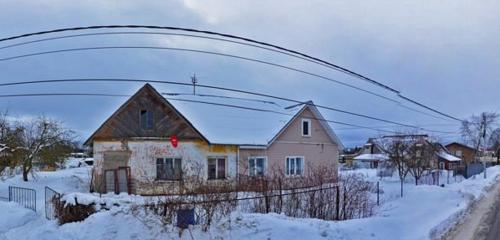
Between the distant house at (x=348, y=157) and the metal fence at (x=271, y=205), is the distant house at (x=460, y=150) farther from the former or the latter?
the metal fence at (x=271, y=205)

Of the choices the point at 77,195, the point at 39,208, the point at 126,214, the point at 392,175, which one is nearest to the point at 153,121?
the point at 39,208

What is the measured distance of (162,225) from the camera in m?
11.6

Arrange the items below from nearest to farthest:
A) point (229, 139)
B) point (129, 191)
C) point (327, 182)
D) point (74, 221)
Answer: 1. point (74, 221)
2. point (327, 182)
3. point (129, 191)
4. point (229, 139)

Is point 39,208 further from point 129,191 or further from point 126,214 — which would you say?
point 126,214

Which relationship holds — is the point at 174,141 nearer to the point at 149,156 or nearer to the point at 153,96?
the point at 149,156

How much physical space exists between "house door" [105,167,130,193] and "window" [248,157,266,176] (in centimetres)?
722

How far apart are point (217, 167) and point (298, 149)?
694 centimetres

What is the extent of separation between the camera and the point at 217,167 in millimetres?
28062

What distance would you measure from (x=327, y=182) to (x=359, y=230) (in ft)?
17.1

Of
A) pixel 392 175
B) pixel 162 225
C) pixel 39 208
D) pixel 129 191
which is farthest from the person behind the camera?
pixel 392 175

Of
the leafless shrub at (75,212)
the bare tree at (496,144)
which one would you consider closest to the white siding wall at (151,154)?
the leafless shrub at (75,212)

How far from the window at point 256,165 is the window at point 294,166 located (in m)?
1.90

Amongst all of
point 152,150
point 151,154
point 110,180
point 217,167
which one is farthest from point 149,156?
point 217,167

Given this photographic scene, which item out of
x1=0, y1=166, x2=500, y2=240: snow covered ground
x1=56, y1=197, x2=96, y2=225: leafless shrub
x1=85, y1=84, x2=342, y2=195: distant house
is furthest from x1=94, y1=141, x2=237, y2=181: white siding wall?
x1=56, y1=197, x2=96, y2=225: leafless shrub
